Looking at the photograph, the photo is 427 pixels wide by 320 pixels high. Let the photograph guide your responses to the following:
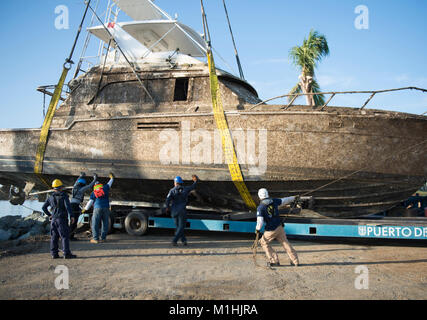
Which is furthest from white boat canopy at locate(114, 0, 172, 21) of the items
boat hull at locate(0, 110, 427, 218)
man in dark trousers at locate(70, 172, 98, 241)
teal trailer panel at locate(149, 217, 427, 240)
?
teal trailer panel at locate(149, 217, 427, 240)

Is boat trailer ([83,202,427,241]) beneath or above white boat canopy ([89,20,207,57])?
beneath

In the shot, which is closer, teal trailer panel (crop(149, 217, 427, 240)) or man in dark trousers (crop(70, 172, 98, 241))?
teal trailer panel (crop(149, 217, 427, 240))

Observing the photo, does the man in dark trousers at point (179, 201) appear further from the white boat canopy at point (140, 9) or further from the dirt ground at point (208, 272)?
the white boat canopy at point (140, 9)

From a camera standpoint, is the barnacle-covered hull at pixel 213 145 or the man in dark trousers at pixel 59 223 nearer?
the man in dark trousers at pixel 59 223

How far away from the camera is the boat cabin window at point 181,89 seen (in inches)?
299

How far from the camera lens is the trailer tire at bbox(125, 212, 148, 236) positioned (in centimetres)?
756

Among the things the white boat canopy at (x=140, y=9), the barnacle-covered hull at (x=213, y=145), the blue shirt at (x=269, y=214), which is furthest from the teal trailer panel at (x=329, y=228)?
the white boat canopy at (x=140, y=9)

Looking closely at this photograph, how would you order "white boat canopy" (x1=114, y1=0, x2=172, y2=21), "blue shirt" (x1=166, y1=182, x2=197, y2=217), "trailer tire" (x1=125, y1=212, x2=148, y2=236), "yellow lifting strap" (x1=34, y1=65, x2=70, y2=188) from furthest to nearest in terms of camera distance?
"white boat canopy" (x1=114, y1=0, x2=172, y2=21)
"yellow lifting strap" (x1=34, y1=65, x2=70, y2=188)
"trailer tire" (x1=125, y1=212, x2=148, y2=236)
"blue shirt" (x1=166, y1=182, x2=197, y2=217)

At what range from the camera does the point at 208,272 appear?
4.43 metres

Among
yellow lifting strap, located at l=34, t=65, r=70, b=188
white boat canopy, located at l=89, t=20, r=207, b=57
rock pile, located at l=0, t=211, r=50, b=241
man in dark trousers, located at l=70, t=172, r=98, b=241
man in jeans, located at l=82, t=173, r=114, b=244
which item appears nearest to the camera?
man in jeans, located at l=82, t=173, r=114, b=244

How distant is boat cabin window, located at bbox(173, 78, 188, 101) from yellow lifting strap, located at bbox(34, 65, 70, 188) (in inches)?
126

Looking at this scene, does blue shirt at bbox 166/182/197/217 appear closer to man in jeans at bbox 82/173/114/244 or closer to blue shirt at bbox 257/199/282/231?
man in jeans at bbox 82/173/114/244

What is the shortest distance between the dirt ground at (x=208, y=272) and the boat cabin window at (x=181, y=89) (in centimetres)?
360

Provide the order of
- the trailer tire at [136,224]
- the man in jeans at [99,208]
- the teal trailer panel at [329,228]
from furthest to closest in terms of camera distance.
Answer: the trailer tire at [136,224], the man in jeans at [99,208], the teal trailer panel at [329,228]
